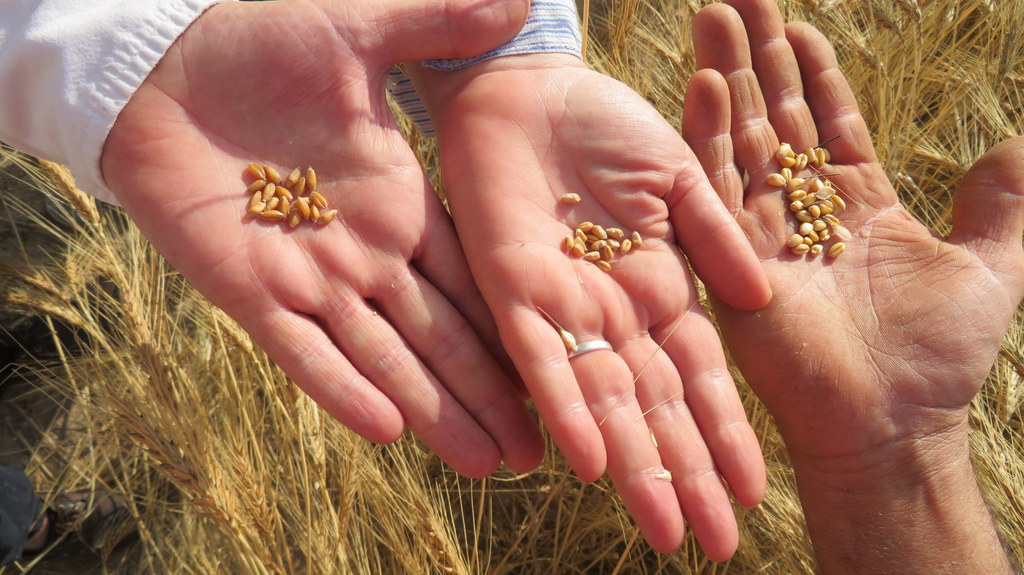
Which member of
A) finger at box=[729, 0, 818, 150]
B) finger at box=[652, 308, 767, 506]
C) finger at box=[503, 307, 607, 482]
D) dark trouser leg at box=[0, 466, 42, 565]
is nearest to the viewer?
finger at box=[503, 307, 607, 482]

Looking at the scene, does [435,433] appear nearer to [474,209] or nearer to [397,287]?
[397,287]

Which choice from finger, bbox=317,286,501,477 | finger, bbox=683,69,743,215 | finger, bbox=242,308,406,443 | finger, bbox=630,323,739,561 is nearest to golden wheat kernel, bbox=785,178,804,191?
finger, bbox=683,69,743,215

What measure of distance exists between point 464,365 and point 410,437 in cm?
67

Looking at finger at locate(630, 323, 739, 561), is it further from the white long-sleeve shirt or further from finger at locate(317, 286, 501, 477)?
the white long-sleeve shirt

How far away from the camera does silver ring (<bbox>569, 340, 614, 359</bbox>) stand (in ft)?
5.24

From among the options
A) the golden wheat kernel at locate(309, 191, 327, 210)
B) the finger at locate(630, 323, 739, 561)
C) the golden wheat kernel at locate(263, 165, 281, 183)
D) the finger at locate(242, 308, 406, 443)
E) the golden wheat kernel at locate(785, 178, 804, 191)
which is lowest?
the finger at locate(630, 323, 739, 561)

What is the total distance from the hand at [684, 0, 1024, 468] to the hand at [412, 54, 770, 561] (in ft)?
0.50

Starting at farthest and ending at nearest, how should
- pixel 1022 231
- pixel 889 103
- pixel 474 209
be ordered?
1. pixel 889 103
2. pixel 1022 231
3. pixel 474 209

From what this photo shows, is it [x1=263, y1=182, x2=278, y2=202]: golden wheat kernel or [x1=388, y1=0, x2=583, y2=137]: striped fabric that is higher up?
[x1=388, y1=0, x2=583, y2=137]: striped fabric

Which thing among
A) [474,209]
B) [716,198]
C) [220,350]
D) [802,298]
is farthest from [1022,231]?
[220,350]

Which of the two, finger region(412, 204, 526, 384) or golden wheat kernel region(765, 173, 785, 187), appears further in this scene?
golden wheat kernel region(765, 173, 785, 187)

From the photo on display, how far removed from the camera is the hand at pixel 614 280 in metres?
1.54

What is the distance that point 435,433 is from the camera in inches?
62.8

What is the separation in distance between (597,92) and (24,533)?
7.15 feet
